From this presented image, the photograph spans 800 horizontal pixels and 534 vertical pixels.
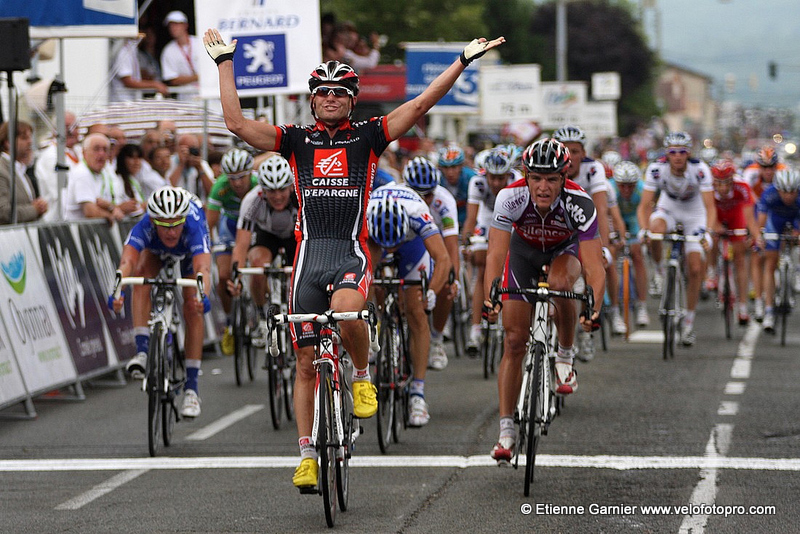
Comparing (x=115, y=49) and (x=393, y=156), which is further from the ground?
(x=115, y=49)

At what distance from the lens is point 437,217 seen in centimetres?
1156

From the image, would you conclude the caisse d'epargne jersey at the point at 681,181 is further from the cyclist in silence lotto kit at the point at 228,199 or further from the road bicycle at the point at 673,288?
the cyclist in silence lotto kit at the point at 228,199

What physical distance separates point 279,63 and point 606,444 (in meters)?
8.14

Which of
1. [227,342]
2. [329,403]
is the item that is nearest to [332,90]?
[329,403]

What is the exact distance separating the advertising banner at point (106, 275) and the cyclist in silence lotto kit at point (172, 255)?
2755 millimetres

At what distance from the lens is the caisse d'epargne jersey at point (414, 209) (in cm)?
973

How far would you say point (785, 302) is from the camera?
1584 cm

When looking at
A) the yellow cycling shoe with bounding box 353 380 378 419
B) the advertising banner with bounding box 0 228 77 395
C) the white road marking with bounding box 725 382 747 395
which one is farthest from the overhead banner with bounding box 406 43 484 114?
the yellow cycling shoe with bounding box 353 380 378 419

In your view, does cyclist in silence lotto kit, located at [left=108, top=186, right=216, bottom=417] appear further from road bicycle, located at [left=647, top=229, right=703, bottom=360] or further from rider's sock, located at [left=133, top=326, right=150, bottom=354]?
road bicycle, located at [left=647, top=229, right=703, bottom=360]

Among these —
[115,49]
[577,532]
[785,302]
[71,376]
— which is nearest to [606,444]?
[577,532]

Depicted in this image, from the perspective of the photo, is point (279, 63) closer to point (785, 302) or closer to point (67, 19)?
point (67, 19)

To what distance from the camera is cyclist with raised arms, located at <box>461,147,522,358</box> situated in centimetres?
Answer: 1328

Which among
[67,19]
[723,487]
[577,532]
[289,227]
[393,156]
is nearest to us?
[577,532]

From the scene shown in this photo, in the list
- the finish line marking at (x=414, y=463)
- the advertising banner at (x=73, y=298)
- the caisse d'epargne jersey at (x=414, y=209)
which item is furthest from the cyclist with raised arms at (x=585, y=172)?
the advertising banner at (x=73, y=298)
